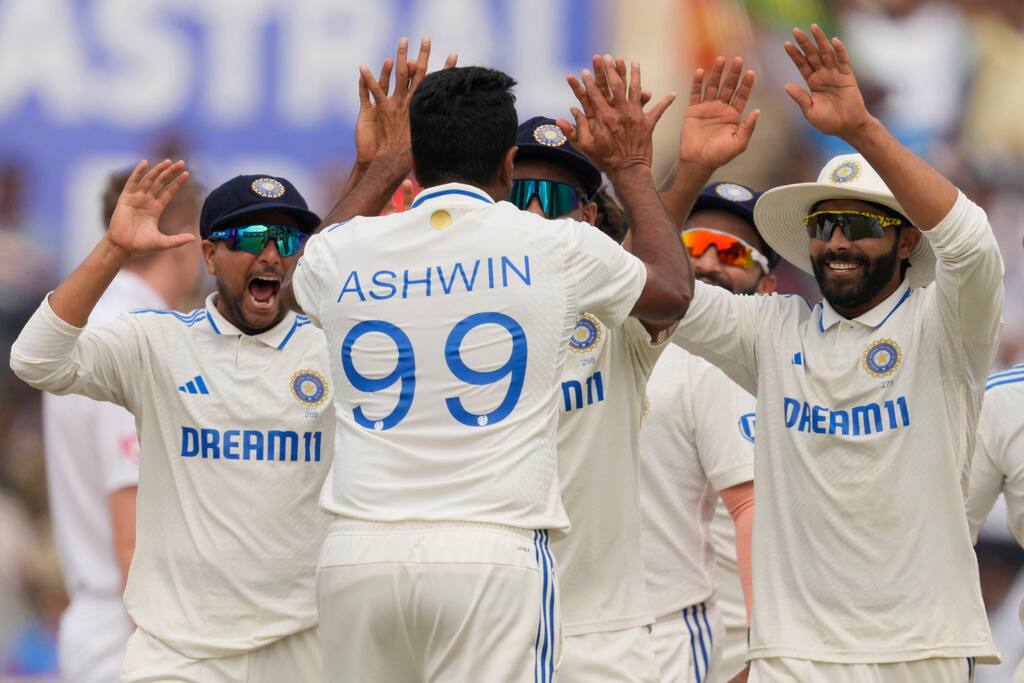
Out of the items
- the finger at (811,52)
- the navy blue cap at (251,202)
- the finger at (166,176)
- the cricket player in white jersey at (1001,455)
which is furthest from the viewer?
the cricket player in white jersey at (1001,455)

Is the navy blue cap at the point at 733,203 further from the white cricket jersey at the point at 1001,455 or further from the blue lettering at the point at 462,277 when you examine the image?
the blue lettering at the point at 462,277

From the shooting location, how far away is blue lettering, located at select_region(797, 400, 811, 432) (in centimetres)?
618

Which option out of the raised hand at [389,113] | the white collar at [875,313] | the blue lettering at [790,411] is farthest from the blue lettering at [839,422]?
the raised hand at [389,113]

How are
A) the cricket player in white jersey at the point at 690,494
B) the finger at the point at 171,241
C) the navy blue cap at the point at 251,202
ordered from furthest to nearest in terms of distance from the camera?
1. the cricket player in white jersey at the point at 690,494
2. the navy blue cap at the point at 251,202
3. the finger at the point at 171,241

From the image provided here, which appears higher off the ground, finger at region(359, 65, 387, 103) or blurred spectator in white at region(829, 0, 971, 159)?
blurred spectator in white at region(829, 0, 971, 159)

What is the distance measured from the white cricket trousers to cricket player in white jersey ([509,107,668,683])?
97 centimetres

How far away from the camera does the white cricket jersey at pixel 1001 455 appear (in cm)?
691

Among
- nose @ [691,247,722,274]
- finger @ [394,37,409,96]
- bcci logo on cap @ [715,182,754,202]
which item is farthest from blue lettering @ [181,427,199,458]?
bcci logo on cap @ [715,182,754,202]

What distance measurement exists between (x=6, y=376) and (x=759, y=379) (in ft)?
19.3

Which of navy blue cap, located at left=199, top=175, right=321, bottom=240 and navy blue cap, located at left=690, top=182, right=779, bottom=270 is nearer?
navy blue cap, located at left=199, top=175, right=321, bottom=240

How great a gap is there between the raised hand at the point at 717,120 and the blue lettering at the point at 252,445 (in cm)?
168

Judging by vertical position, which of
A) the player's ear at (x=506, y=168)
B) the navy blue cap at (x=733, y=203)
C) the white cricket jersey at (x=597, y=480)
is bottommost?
the white cricket jersey at (x=597, y=480)

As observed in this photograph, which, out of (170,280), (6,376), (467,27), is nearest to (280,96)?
(467,27)

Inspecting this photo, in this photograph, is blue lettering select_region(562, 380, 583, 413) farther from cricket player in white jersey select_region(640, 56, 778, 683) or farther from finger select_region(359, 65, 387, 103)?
cricket player in white jersey select_region(640, 56, 778, 683)
